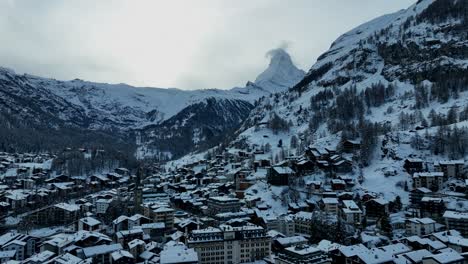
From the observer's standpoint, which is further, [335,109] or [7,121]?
[7,121]

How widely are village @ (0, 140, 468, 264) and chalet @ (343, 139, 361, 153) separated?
0.22 m

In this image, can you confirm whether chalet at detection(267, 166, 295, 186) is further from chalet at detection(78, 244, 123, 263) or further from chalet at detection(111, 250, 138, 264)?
chalet at detection(111, 250, 138, 264)

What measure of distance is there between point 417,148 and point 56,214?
232ft

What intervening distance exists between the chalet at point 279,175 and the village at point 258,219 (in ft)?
0.66

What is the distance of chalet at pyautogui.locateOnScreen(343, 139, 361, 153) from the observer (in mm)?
85562

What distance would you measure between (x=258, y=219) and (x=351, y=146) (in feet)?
114

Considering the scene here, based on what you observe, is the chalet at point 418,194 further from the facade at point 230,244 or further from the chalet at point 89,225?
the chalet at point 89,225

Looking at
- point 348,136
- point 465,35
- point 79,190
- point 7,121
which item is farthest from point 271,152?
point 7,121

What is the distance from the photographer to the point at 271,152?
113250mm

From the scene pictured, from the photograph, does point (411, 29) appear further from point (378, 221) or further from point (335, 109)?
point (378, 221)

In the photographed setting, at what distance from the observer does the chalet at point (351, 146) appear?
85.6m

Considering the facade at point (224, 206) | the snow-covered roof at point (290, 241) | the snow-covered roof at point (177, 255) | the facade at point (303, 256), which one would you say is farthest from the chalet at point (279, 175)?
the snow-covered roof at point (177, 255)

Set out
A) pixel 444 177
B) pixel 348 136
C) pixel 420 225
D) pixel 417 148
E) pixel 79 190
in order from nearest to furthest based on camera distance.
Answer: pixel 420 225
pixel 444 177
pixel 417 148
pixel 348 136
pixel 79 190

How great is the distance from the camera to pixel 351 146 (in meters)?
86.0
